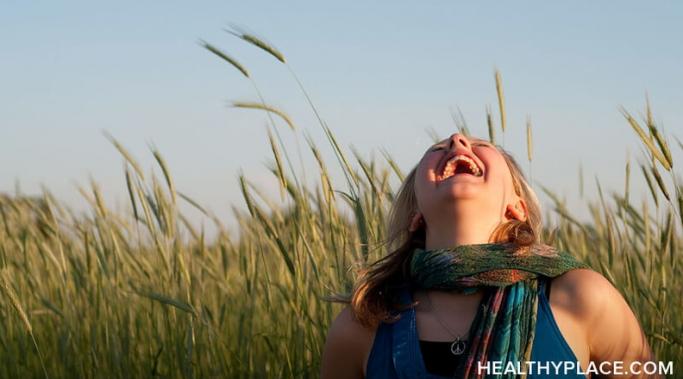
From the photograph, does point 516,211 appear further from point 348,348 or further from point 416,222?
point 348,348

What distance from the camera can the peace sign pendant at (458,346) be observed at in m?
1.86

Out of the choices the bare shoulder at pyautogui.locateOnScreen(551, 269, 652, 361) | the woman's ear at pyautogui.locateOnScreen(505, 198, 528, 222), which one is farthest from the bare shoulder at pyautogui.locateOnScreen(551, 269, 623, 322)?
the woman's ear at pyautogui.locateOnScreen(505, 198, 528, 222)

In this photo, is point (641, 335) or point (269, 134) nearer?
point (641, 335)

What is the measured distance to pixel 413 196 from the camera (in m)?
2.16

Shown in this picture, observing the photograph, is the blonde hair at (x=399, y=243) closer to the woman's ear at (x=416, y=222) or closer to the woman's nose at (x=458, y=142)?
the woman's ear at (x=416, y=222)

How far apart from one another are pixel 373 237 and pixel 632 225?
0.78 metres

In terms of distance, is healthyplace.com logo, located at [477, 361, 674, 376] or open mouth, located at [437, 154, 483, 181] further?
open mouth, located at [437, 154, 483, 181]

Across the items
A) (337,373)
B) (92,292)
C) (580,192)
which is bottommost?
(337,373)

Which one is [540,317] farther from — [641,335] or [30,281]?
[30,281]

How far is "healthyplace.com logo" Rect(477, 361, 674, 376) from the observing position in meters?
1.80

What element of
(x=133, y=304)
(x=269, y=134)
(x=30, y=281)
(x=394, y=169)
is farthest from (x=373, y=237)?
(x=30, y=281)

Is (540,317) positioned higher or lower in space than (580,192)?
lower

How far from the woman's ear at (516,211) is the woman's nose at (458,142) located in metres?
0.17

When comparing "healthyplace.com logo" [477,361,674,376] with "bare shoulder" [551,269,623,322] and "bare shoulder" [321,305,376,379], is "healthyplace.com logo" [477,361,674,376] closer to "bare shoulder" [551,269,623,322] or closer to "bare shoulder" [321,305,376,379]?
"bare shoulder" [551,269,623,322]
